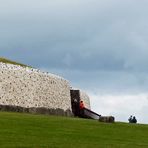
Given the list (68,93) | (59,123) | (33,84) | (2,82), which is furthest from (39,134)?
(68,93)

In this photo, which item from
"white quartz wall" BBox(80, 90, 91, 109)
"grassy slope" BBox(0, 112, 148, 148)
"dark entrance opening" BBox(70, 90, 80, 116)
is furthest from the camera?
"white quartz wall" BBox(80, 90, 91, 109)

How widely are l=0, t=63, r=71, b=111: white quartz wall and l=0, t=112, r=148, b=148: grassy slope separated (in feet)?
35.4

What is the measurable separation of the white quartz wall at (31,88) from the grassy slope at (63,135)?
1078cm

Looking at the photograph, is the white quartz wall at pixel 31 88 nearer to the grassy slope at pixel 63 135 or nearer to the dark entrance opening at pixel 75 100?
the dark entrance opening at pixel 75 100

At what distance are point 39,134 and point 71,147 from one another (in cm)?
431

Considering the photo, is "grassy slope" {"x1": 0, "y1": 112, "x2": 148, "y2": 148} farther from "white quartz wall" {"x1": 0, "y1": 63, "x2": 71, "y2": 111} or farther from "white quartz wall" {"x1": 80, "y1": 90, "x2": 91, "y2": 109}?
"white quartz wall" {"x1": 80, "y1": 90, "x2": 91, "y2": 109}

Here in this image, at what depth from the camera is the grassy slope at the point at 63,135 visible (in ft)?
81.9

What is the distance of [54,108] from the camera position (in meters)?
52.6

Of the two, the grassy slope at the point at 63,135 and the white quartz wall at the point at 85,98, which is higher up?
the white quartz wall at the point at 85,98

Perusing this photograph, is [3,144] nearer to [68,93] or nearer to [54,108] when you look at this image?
[54,108]

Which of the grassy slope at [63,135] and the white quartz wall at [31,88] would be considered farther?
the white quartz wall at [31,88]

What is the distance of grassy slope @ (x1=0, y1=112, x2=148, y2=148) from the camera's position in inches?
982

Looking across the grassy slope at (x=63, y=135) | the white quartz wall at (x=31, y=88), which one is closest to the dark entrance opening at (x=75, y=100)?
the white quartz wall at (x=31, y=88)

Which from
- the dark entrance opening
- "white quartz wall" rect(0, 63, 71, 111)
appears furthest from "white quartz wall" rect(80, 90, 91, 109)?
"white quartz wall" rect(0, 63, 71, 111)
